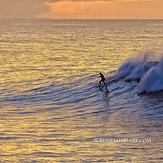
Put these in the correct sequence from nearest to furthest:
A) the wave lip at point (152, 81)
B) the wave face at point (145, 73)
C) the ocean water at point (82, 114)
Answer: the ocean water at point (82, 114) → the wave lip at point (152, 81) → the wave face at point (145, 73)

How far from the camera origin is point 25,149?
12.9 metres

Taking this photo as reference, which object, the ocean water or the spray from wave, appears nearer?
the ocean water

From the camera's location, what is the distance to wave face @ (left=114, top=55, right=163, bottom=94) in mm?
23706

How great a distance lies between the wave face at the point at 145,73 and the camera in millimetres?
23706

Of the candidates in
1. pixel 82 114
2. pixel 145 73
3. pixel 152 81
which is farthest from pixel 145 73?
pixel 82 114

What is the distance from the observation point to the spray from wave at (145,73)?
23734 millimetres

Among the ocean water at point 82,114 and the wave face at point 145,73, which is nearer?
the ocean water at point 82,114

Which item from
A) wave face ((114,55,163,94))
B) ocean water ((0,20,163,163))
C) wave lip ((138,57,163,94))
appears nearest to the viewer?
ocean water ((0,20,163,163))

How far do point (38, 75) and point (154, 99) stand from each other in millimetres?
11978

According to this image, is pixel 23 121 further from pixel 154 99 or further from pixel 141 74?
pixel 141 74

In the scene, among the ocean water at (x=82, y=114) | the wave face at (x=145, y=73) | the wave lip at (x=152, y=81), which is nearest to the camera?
the ocean water at (x=82, y=114)

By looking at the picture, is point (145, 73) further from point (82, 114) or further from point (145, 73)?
point (82, 114)

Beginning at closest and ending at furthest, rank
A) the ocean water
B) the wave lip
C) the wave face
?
the ocean water < the wave lip < the wave face

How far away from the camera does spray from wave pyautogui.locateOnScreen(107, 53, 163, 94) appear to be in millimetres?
23734
